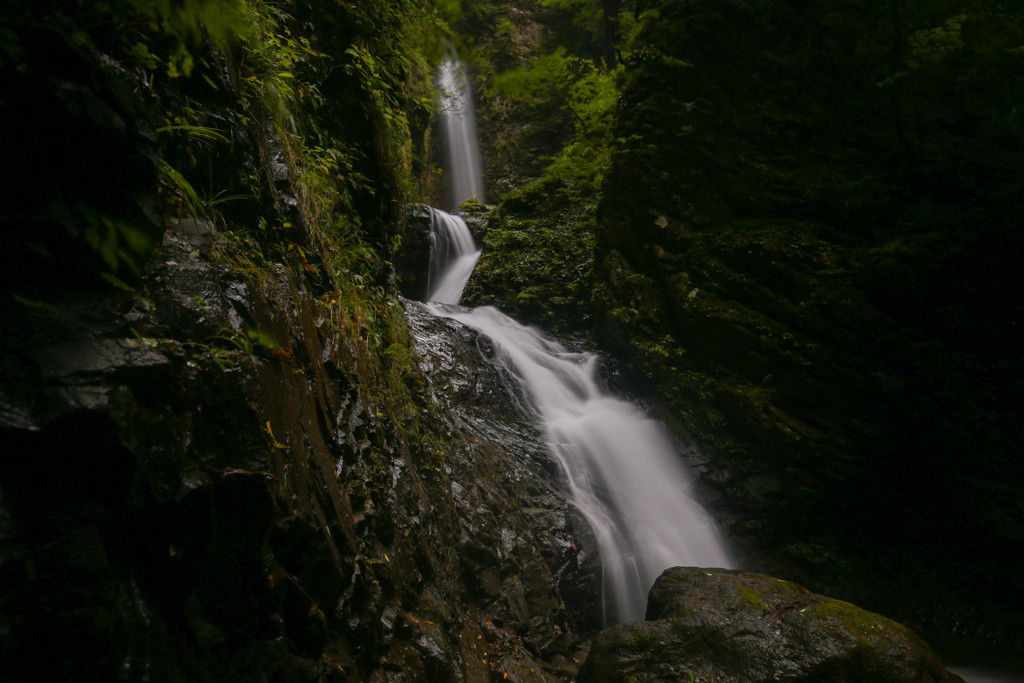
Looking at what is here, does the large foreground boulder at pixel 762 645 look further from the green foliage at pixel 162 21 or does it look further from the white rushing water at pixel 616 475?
the green foliage at pixel 162 21

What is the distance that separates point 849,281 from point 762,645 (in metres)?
5.16

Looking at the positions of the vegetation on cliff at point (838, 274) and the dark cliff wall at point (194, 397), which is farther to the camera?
the vegetation on cliff at point (838, 274)

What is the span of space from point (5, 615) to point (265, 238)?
2.12 meters

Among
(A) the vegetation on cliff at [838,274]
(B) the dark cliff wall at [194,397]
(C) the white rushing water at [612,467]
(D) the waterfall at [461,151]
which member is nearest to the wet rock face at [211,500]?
(B) the dark cliff wall at [194,397]

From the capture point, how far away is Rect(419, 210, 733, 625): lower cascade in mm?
5820

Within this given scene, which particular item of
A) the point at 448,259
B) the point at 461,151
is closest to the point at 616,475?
the point at 448,259

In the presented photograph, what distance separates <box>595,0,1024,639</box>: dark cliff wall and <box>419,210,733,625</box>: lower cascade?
66 centimetres

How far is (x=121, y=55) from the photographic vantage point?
177 centimetres

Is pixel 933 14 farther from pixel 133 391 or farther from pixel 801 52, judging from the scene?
pixel 133 391

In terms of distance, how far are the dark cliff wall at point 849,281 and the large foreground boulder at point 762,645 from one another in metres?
2.89

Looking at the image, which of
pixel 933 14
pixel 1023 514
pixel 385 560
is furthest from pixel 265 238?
pixel 933 14

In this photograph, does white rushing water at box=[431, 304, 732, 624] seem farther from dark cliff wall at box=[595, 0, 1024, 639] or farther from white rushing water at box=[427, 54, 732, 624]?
dark cliff wall at box=[595, 0, 1024, 639]

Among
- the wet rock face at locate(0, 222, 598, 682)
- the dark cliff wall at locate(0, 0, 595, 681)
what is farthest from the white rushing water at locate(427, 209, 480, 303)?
the wet rock face at locate(0, 222, 598, 682)

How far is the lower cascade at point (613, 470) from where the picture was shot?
5.82 metres
